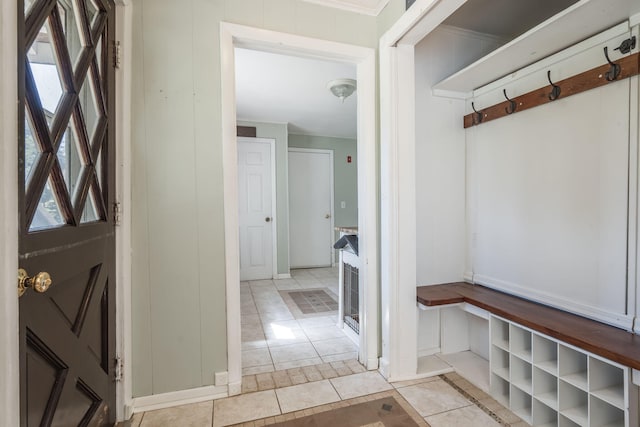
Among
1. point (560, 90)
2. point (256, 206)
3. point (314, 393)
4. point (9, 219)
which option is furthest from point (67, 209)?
point (256, 206)

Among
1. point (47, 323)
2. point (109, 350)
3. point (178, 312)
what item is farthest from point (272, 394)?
point (47, 323)

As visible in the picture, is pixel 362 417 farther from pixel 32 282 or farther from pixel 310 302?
pixel 310 302

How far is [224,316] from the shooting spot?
5.72ft

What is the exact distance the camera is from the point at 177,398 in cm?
167

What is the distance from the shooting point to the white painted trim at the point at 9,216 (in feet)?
2.16

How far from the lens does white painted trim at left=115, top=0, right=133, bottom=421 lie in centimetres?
152

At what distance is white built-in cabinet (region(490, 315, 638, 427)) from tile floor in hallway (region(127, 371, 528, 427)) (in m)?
0.11

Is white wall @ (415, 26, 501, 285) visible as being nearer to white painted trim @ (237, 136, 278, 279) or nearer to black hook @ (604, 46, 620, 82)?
black hook @ (604, 46, 620, 82)

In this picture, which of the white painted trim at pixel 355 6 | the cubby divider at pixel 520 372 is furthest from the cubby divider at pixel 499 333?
the white painted trim at pixel 355 6

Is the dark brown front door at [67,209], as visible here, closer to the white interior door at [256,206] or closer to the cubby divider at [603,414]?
the cubby divider at [603,414]

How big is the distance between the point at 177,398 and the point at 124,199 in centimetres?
113

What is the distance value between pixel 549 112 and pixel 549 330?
118cm

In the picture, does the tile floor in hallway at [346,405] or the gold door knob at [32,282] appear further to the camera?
the tile floor in hallway at [346,405]

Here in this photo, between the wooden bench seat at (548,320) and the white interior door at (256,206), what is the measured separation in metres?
2.99
